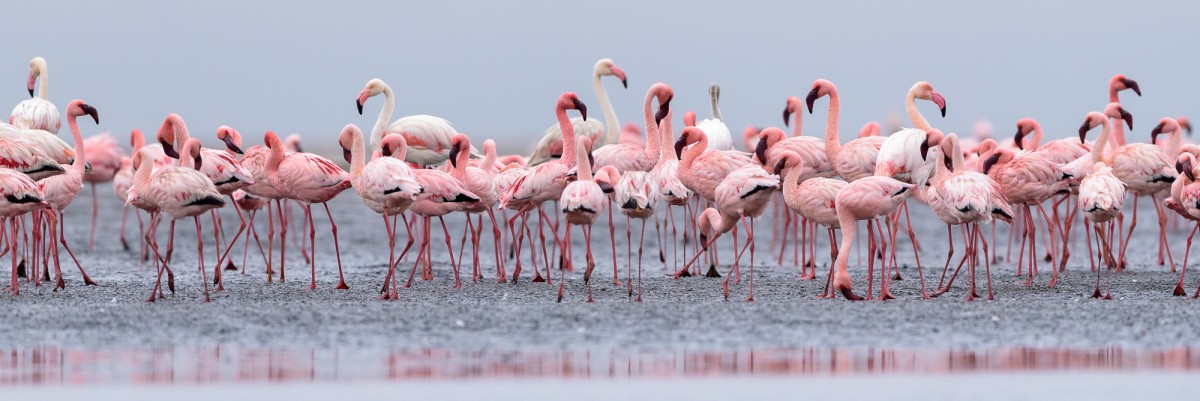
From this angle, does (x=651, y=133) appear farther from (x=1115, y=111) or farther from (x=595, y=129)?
(x=1115, y=111)

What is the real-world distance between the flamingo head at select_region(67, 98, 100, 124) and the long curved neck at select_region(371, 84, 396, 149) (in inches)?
86.9

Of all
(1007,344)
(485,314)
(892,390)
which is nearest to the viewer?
(892,390)

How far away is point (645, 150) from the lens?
1259 centimetres

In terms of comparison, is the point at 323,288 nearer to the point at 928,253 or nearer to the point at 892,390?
the point at 892,390

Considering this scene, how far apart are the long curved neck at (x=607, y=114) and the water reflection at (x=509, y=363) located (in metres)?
7.07

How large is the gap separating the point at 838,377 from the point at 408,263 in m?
7.81

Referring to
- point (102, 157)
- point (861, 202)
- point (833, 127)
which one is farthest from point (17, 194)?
point (833, 127)

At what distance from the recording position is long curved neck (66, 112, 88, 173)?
39.2 feet

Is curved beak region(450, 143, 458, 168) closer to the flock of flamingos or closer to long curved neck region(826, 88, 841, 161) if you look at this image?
the flock of flamingos

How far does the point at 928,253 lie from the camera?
16109mm

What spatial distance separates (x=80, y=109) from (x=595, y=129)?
4340 millimetres

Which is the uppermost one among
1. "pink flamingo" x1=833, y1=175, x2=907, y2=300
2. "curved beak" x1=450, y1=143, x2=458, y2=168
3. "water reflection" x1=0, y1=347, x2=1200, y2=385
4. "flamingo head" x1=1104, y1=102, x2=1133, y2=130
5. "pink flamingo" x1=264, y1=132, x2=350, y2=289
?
"flamingo head" x1=1104, y1=102, x2=1133, y2=130

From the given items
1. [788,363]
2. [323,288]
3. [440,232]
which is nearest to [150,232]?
[323,288]

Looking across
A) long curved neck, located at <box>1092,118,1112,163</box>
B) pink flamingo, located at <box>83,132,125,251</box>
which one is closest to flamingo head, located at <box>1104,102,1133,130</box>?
long curved neck, located at <box>1092,118,1112,163</box>
